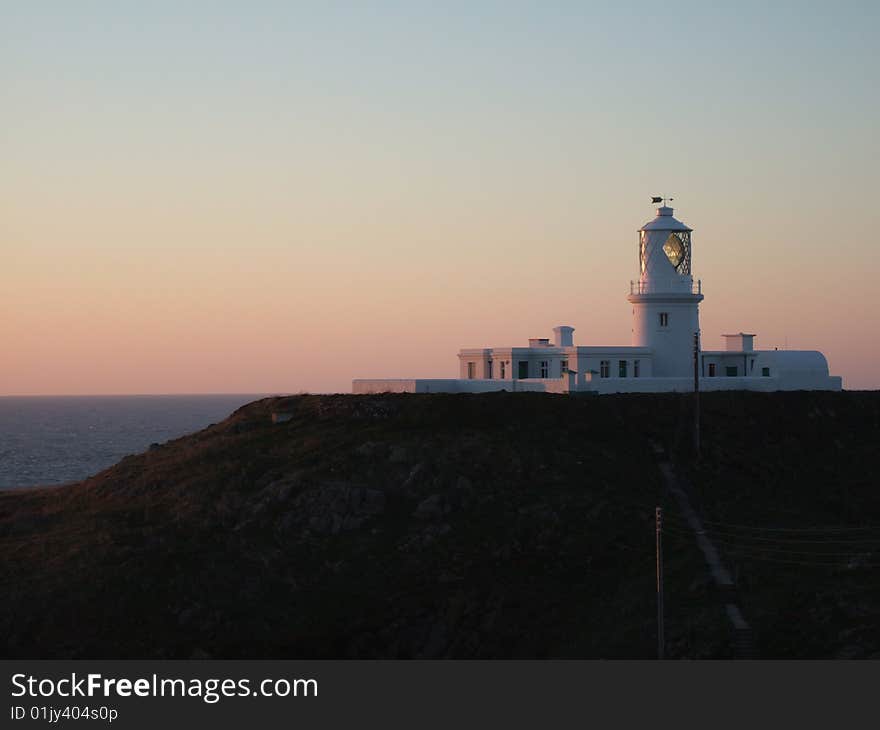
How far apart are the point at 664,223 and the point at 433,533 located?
3214 cm

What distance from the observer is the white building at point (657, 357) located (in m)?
76.6

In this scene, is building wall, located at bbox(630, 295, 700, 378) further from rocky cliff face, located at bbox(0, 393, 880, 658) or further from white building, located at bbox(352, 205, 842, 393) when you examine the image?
rocky cliff face, located at bbox(0, 393, 880, 658)

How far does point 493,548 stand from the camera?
57.3 m

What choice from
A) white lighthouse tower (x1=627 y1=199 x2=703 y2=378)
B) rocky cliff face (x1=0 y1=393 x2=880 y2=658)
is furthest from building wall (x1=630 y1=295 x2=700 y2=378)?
rocky cliff face (x1=0 y1=393 x2=880 y2=658)

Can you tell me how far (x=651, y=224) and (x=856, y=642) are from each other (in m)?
39.9

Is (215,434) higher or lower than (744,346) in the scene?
lower

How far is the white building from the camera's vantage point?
3017 inches

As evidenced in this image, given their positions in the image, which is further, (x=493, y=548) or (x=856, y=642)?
(x=493, y=548)

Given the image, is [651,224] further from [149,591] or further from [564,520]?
[149,591]

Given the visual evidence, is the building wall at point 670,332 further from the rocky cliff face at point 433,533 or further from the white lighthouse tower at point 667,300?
the rocky cliff face at point 433,533

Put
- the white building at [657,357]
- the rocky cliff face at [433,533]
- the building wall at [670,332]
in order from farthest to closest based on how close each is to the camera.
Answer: the building wall at [670,332] < the white building at [657,357] < the rocky cliff face at [433,533]

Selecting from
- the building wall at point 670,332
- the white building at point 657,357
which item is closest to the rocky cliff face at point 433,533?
the white building at point 657,357

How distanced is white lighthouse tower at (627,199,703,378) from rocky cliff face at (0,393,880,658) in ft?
28.1
